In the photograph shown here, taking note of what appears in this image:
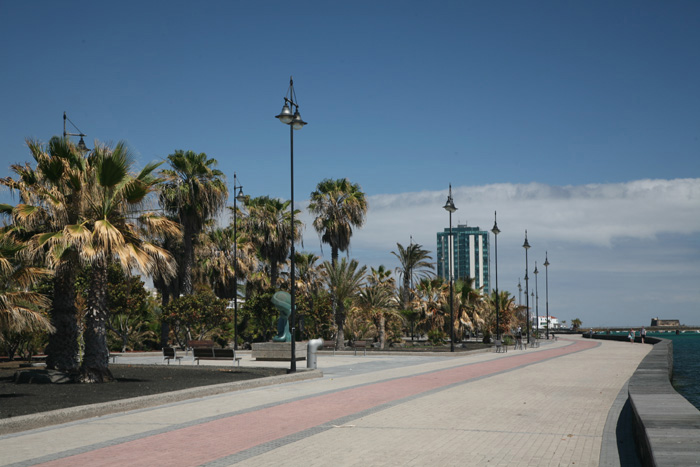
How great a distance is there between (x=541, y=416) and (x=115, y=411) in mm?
8082

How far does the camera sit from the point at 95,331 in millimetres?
17297

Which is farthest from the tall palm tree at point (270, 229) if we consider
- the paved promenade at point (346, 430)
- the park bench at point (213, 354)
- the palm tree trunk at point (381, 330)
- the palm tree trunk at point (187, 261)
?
the paved promenade at point (346, 430)

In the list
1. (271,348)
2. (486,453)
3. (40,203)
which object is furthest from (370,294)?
(486,453)

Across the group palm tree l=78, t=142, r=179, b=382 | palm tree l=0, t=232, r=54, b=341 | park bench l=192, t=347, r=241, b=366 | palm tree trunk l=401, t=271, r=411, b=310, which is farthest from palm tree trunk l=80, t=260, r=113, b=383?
palm tree trunk l=401, t=271, r=411, b=310

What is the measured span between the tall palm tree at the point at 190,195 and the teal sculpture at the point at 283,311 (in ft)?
39.4

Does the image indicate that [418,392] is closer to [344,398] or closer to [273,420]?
[344,398]

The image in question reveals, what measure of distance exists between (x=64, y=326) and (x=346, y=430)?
12.1m

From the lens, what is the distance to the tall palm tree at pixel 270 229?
4947cm

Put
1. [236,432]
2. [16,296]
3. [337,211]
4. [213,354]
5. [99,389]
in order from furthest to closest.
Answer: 1. [337,211]
2. [213,354]
3. [99,389]
4. [16,296]
5. [236,432]

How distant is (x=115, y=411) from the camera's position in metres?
12.6

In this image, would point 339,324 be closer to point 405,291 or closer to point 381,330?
point 381,330

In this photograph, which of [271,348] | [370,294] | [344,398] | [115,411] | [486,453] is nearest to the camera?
[486,453]

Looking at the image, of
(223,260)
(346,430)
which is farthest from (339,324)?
(346,430)

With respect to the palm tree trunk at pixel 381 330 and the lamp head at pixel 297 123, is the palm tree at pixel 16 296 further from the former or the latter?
the palm tree trunk at pixel 381 330
